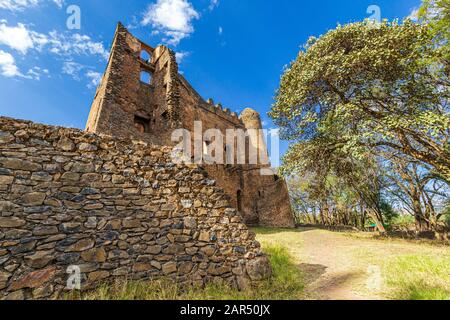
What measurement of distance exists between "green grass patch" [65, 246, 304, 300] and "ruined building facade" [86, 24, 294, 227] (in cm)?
854

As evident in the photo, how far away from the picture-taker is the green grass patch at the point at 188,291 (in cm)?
307

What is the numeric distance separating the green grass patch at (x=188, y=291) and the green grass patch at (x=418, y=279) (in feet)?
5.40

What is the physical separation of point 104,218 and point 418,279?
5.97 metres

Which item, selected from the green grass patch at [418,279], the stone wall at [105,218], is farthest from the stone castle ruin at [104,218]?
the green grass patch at [418,279]

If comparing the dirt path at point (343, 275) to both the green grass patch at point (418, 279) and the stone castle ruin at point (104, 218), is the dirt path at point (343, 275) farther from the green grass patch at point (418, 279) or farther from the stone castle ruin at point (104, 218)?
the stone castle ruin at point (104, 218)

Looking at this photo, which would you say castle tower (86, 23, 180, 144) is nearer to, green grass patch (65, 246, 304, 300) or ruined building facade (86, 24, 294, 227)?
ruined building facade (86, 24, 294, 227)

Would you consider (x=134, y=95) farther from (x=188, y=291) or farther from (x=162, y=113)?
(x=188, y=291)

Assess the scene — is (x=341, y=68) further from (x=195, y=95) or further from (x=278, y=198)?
(x=195, y=95)

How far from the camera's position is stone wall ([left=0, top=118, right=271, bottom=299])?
3.03 m

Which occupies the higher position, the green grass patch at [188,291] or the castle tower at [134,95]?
the castle tower at [134,95]

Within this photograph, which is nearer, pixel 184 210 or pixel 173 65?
pixel 184 210

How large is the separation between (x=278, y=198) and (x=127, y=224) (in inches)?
610
